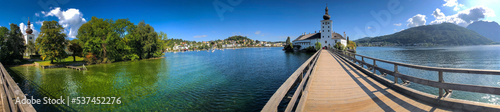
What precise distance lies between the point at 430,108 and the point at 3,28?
55.4m

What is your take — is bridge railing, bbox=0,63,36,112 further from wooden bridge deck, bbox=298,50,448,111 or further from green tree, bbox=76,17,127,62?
green tree, bbox=76,17,127,62

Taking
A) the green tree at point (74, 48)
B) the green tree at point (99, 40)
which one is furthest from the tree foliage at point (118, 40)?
the green tree at point (74, 48)

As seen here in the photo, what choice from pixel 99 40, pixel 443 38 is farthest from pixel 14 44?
pixel 443 38

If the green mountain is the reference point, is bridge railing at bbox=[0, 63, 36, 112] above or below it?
below

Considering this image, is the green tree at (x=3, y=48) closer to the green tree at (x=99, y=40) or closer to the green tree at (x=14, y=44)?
the green tree at (x=14, y=44)

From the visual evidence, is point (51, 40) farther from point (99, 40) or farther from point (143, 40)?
point (143, 40)

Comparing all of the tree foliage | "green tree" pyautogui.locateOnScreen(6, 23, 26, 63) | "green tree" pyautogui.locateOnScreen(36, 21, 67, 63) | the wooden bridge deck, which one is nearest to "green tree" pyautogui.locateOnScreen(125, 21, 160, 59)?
the tree foliage

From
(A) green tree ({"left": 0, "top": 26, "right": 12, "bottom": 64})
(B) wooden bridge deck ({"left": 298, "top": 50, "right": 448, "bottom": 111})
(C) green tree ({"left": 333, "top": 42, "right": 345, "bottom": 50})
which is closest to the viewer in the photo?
(B) wooden bridge deck ({"left": 298, "top": 50, "right": 448, "bottom": 111})

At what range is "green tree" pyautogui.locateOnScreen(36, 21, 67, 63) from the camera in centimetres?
2848

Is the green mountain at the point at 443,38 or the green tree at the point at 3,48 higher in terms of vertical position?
the green mountain at the point at 443,38

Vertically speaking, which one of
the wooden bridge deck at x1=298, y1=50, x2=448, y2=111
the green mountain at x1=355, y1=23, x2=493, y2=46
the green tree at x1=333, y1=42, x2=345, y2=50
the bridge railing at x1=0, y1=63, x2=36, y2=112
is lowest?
the wooden bridge deck at x1=298, y1=50, x2=448, y2=111

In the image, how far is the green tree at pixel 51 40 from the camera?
1121 inches

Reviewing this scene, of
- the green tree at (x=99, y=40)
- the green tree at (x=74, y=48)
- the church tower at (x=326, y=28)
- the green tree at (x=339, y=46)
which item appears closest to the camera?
the green tree at (x=99, y=40)

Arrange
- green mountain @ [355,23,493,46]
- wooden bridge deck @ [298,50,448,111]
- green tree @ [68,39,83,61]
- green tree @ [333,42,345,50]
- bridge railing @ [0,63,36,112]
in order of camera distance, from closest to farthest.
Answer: bridge railing @ [0,63,36,112], wooden bridge deck @ [298,50,448,111], green tree @ [68,39,83,61], green tree @ [333,42,345,50], green mountain @ [355,23,493,46]
